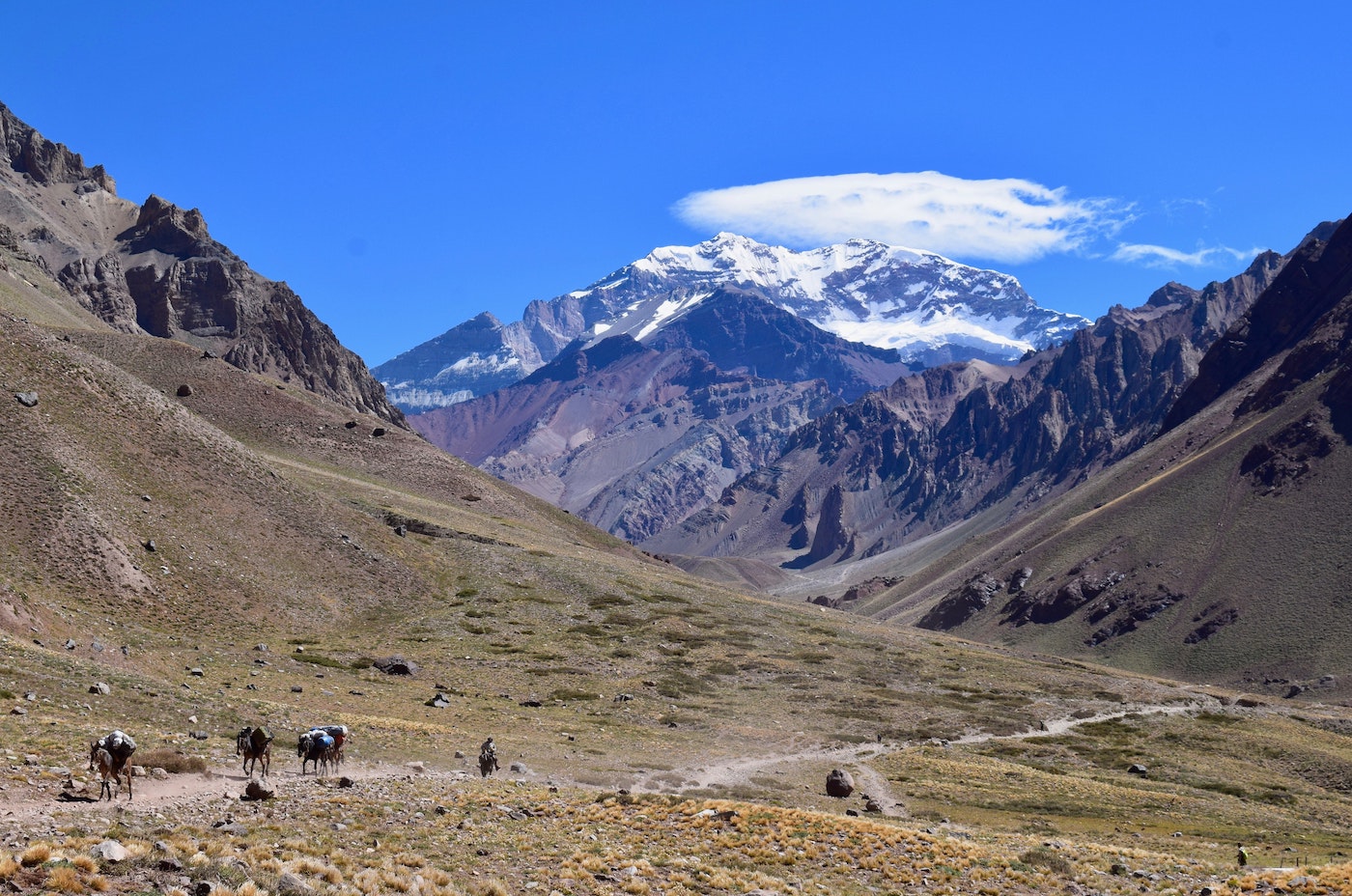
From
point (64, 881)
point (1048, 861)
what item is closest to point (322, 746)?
point (64, 881)

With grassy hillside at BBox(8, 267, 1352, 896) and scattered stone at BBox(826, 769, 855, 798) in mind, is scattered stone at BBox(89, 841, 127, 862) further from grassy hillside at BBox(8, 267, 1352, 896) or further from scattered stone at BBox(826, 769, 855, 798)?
scattered stone at BBox(826, 769, 855, 798)

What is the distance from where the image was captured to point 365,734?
4925 cm

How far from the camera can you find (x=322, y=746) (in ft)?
128

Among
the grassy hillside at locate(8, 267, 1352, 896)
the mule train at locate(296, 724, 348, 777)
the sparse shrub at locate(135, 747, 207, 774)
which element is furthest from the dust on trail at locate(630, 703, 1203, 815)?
the sparse shrub at locate(135, 747, 207, 774)

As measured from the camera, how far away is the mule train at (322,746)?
38844 millimetres

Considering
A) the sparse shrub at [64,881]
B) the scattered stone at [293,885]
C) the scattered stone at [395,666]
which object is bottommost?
the scattered stone at [293,885]

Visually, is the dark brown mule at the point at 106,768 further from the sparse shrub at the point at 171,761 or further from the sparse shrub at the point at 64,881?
the sparse shrub at the point at 64,881

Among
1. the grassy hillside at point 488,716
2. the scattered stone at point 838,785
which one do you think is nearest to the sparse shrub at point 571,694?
the grassy hillside at point 488,716

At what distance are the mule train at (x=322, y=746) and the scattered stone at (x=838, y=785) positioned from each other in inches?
1130

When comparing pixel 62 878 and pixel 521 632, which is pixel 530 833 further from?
pixel 521 632

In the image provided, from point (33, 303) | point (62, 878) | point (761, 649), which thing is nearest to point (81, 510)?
point (62, 878)

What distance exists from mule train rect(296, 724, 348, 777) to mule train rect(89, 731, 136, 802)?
8.84m

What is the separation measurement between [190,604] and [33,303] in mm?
126513

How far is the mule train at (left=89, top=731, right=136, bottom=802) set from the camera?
29.1m
